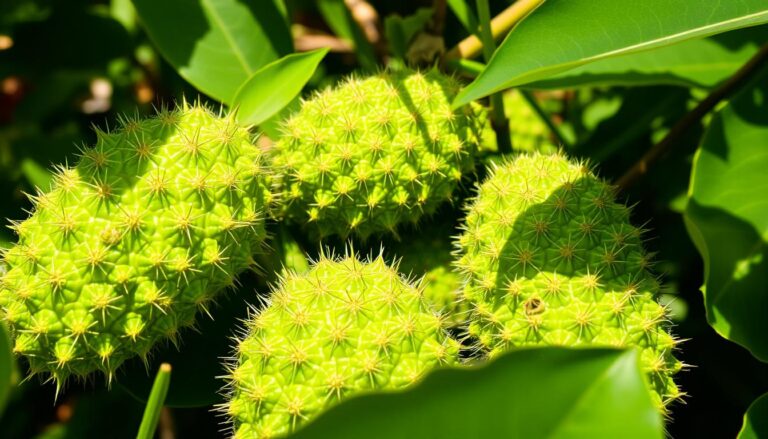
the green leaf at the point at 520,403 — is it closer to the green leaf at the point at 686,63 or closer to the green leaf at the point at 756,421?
the green leaf at the point at 756,421

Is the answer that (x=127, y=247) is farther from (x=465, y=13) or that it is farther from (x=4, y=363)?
(x=465, y=13)

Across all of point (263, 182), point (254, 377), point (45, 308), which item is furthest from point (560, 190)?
point (45, 308)

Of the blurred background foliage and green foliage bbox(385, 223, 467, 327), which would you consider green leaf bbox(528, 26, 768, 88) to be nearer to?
the blurred background foliage

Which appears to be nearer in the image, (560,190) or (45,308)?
(45,308)

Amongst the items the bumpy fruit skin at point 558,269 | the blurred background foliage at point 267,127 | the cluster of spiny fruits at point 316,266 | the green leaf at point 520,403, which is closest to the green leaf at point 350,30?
the blurred background foliage at point 267,127

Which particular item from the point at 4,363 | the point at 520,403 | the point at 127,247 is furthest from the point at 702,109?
the point at 4,363

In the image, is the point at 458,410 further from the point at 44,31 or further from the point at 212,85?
the point at 44,31
